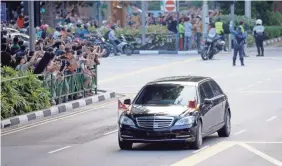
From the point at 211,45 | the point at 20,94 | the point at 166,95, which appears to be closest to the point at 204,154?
the point at 166,95

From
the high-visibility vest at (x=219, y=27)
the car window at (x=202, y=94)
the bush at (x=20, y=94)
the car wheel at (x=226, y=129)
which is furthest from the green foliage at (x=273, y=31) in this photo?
the car window at (x=202, y=94)

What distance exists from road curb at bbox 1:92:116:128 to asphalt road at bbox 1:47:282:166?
1.25 ft

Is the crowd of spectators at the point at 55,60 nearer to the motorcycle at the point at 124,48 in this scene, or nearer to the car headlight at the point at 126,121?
the car headlight at the point at 126,121

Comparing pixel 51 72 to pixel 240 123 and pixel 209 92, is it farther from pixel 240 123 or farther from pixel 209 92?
pixel 209 92

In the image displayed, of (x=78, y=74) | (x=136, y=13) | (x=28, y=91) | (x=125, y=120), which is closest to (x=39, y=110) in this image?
(x=28, y=91)

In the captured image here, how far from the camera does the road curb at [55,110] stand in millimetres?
23656

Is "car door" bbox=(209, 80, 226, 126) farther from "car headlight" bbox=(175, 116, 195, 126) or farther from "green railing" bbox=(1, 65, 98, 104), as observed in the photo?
"green railing" bbox=(1, 65, 98, 104)

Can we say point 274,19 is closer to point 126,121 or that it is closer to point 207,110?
point 207,110

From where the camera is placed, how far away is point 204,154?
1736 cm

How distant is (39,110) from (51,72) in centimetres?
153

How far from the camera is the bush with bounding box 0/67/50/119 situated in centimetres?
2412

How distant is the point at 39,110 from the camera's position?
25406mm

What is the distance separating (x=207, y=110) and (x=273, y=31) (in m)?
39.5

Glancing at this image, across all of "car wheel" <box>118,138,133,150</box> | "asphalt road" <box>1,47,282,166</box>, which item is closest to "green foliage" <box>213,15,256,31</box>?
"asphalt road" <box>1,47,282,166</box>
